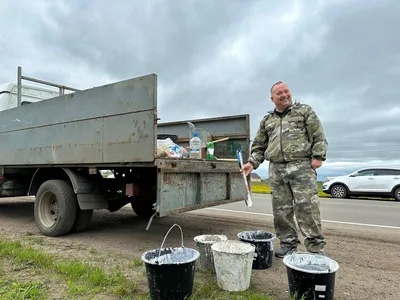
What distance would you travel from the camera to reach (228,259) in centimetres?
256

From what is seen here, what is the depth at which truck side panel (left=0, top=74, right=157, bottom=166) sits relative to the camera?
3.38 metres

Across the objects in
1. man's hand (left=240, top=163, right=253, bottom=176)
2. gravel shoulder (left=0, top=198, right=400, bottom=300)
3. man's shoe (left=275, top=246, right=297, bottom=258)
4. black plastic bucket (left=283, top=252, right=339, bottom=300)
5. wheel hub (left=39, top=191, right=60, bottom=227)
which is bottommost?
gravel shoulder (left=0, top=198, right=400, bottom=300)

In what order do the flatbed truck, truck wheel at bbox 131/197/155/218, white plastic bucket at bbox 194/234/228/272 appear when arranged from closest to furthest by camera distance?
1. white plastic bucket at bbox 194/234/228/272
2. the flatbed truck
3. truck wheel at bbox 131/197/155/218

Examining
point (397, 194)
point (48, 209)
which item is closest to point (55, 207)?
point (48, 209)

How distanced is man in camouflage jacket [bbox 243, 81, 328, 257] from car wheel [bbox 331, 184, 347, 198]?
1028 cm

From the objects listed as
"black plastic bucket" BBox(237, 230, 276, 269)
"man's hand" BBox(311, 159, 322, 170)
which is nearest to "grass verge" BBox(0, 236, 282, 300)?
"black plastic bucket" BBox(237, 230, 276, 269)

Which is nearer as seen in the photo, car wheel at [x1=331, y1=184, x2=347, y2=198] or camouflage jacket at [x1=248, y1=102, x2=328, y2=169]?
camouflage jacket at [x1=248, y1=102, x2=328, y2=169]

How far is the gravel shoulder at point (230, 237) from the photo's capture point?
9.36 ft

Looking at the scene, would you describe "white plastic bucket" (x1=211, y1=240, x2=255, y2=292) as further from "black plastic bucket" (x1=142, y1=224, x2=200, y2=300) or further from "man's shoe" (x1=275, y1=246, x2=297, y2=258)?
"man's shoe" (x1=275, y1=246, x2=297, y2=258)

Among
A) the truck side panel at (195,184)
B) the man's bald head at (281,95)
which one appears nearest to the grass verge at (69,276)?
the truck side panel at (195,184)

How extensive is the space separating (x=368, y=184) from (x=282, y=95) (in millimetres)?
10784

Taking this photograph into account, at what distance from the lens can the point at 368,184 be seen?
12.2 meters

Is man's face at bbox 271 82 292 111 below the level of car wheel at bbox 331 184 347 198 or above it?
above

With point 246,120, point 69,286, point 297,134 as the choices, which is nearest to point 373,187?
point 246,120
